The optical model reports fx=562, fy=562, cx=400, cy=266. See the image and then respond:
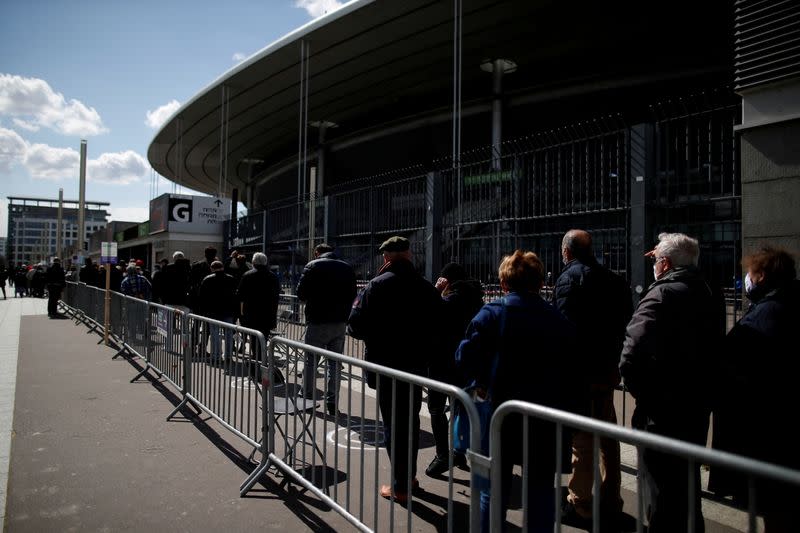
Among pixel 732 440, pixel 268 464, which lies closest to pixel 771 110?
pixel 732 440

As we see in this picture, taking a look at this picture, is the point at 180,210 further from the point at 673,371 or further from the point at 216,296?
the point at 673,371

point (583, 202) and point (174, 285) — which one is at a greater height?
point (583, 202)

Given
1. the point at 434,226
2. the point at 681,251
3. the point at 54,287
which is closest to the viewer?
the point at 681,251

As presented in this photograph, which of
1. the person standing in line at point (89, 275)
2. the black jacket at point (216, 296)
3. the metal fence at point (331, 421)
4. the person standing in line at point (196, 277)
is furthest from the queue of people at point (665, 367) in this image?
the person standing in line at point (89, 275)

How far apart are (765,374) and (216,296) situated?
8032 millimetres

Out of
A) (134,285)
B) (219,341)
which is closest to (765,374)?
(219,341)

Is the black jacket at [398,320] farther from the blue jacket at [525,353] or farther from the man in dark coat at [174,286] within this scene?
the man in dark coat at [174,286]

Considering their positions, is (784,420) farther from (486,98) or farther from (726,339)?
(486,98)

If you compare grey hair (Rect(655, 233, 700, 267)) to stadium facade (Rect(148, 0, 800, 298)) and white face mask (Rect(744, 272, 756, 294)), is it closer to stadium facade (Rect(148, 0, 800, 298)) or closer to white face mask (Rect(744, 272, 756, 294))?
white face mask (Rect(744, 272, 756, 294))

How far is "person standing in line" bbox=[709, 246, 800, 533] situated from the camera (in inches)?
108

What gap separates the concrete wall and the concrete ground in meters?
2.31

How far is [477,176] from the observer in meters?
8.22

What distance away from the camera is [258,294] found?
8148mm

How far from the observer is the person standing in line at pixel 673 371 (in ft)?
9.71
